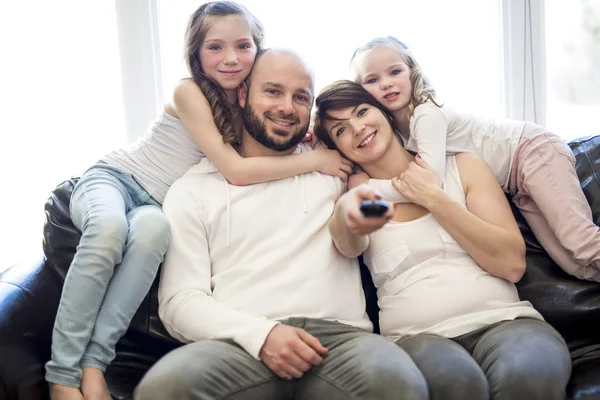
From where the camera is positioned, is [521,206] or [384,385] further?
[521,206]

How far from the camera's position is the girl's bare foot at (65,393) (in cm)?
155

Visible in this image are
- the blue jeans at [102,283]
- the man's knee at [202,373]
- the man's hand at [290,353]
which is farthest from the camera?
the blue jeans at [102,283]

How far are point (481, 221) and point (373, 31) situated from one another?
1.12 meters

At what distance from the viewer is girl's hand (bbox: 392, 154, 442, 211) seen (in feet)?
5.79

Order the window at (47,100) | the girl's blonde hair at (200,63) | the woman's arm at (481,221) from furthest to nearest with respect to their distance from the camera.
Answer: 1. the window at (47,100)
2. the girl's blonde hair at (200,63)
3. the woman's arm at (481,221)

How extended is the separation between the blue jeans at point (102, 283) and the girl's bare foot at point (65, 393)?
12 mm

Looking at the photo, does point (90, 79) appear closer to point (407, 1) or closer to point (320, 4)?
point (320, 4)

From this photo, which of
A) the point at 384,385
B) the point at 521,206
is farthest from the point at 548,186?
the point at 384,385

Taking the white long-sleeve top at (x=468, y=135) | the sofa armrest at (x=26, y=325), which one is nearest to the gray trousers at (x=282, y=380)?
the sofa armrest at (x=26, y=325)

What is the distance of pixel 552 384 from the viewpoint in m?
1.42

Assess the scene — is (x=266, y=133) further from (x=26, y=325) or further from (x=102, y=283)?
(x=26, y=325)

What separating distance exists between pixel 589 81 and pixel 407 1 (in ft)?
2.64

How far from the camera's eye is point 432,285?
1.73m

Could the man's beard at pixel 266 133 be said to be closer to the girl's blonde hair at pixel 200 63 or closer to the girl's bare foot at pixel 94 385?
the girl's blonde hair at pixel 200 63
